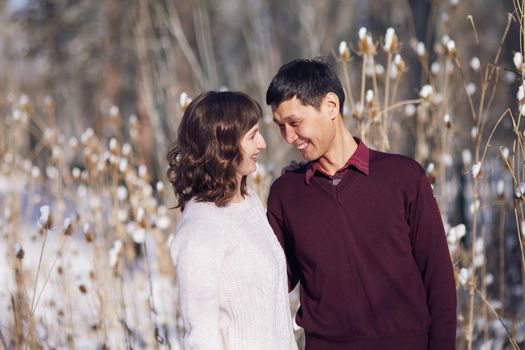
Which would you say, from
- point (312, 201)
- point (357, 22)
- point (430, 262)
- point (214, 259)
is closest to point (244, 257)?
point (214, 259)

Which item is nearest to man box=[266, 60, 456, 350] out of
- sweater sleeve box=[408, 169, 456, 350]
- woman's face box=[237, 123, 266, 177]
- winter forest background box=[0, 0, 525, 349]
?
sweater sleeve box=[408, 169, 456, 350]

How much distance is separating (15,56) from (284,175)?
724cm

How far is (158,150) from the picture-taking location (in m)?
Answer: 4.27

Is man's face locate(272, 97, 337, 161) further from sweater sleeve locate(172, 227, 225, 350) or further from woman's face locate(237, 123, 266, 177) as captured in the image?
sweater sleeve locate(172, 227, 225, 350)

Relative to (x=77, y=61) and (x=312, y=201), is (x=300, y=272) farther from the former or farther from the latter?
(x=77, y=61)

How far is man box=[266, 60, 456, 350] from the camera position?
5.75 feet

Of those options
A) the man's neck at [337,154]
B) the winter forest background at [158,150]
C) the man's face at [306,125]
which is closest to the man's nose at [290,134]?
the man's face at [306,125]

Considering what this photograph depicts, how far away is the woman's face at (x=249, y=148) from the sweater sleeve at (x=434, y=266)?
410 millimetres

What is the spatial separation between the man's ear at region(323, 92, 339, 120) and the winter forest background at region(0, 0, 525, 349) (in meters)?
0.41

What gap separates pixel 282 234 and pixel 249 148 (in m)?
0.34

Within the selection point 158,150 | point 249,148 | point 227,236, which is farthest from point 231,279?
point 158,150

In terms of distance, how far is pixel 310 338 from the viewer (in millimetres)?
1877

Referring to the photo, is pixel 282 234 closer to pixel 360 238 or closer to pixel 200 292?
pixel 360 238

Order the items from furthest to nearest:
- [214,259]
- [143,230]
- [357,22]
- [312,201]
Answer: [357,22] → [143,230] → [312,201] → [214,259]
